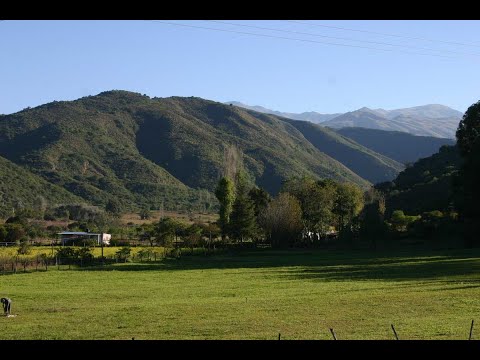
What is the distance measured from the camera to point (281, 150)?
192m

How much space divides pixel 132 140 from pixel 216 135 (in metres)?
24.7

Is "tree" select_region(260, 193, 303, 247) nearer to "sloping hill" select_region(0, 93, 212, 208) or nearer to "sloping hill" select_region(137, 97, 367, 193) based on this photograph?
"sloping hill" select_region(0, 93, 212, 208)

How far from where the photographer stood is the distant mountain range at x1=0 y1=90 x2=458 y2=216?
138 metres

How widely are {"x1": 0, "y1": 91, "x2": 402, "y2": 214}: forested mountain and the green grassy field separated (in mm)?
93659

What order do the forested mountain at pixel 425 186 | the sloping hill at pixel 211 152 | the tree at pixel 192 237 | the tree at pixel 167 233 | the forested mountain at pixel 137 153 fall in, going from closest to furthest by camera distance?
the tree at pixel 167 233 < the tree at pixel 192 237 < the forested mountain at pixel 425 186 < the forested mountain at pixel 137 153 < the sloping hill at pixel 211 152

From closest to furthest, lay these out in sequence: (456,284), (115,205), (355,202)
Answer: (456,284) < (355,202) < (115,205)

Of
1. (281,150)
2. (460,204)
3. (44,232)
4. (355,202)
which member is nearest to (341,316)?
(460,204)

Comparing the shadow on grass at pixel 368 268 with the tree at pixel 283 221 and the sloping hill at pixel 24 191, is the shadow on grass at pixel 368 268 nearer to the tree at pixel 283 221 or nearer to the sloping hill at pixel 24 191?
the tree at pixel 283 221

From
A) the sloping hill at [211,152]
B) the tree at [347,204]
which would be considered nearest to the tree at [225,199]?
the tree at [347,204]

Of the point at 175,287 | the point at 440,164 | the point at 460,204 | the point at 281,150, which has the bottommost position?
the point at 175,287

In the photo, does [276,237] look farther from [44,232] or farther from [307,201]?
[44,232]

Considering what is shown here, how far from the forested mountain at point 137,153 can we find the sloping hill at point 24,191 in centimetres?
452

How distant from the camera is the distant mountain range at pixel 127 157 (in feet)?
453

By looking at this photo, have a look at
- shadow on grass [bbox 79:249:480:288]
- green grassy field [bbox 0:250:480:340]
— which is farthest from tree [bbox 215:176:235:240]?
green grassy field [bbox 0:250:480:340]
